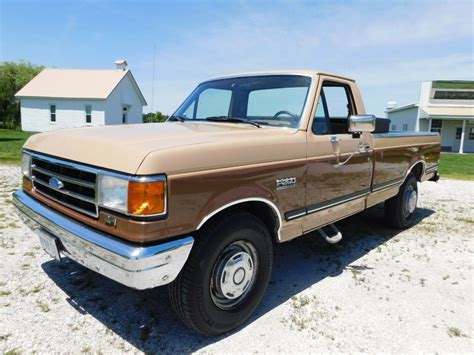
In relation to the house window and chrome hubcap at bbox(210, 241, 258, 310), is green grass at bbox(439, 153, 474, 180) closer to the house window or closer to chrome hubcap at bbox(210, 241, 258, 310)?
chrome hubcap at bbox(210, 241, 258, 310)

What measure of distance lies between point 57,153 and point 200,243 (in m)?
1.30

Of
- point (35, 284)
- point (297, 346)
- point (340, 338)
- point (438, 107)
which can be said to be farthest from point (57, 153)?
point (438, 107)

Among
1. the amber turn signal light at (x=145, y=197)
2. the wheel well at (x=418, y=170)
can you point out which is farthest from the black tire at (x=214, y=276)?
the wheel well at (x=418, y=170)

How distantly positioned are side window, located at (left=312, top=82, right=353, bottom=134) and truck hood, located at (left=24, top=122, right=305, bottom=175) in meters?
0.53

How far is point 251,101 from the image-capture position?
402 centimetres

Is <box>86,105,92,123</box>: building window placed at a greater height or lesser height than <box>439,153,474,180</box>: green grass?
greater

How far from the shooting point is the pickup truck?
2.25 meters

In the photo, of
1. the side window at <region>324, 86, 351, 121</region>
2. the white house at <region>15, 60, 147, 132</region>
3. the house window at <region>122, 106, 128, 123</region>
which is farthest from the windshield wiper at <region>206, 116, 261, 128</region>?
the house window at <region>122, 106, 128, 123</region>

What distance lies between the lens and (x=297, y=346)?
2.72 m

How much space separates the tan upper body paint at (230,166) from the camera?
7.47 ft

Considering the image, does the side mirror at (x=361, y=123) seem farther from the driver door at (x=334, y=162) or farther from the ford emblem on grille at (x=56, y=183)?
the ford emblem on grille at (x=56, y=183)

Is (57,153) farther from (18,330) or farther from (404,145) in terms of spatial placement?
(404,145)

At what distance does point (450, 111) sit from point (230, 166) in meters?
30.6

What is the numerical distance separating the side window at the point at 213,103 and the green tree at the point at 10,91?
1441 inches
